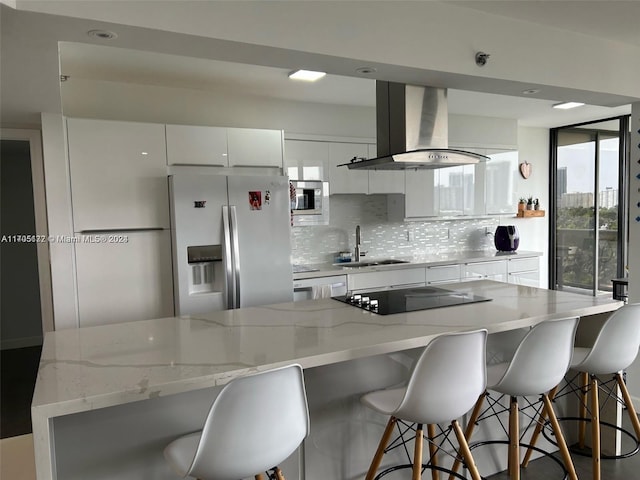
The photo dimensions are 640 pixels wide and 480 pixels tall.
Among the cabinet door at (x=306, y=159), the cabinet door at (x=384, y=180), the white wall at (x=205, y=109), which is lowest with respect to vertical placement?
the cabinet door at (x=384, y=180)

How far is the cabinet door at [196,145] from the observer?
354cm

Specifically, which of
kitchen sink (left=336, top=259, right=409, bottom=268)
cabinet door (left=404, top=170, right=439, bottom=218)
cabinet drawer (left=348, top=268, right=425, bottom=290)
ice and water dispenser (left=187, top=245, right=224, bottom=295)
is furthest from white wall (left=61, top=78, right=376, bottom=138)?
cabinet drawer (left=348, top=268, right=425, bottom=290)

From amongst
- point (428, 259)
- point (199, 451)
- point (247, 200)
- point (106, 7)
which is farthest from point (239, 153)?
point (199, 451)

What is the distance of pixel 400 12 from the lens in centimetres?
223

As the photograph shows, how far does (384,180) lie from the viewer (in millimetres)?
4816

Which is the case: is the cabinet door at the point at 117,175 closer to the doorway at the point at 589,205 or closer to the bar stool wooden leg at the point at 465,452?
the bar stool wooden leg at the point at 465,452

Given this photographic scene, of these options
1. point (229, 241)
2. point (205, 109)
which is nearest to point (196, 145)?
point (205, 109)

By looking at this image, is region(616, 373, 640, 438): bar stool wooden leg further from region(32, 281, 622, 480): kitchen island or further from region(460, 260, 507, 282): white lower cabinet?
region(460, 260, 507, 282): white lower cabinet

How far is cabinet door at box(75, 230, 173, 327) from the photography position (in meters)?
3.30

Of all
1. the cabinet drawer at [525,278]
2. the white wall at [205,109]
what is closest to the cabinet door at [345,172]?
the white wall at [205,109]

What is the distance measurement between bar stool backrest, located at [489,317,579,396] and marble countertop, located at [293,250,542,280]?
2.29 m

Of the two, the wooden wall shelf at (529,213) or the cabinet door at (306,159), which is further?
the wooden wall shelf at (529,213)

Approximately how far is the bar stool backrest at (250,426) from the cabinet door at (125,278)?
2.29 m

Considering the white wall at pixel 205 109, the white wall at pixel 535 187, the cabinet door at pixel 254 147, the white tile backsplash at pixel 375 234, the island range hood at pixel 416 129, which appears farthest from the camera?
the white wall at pixel 535 187
